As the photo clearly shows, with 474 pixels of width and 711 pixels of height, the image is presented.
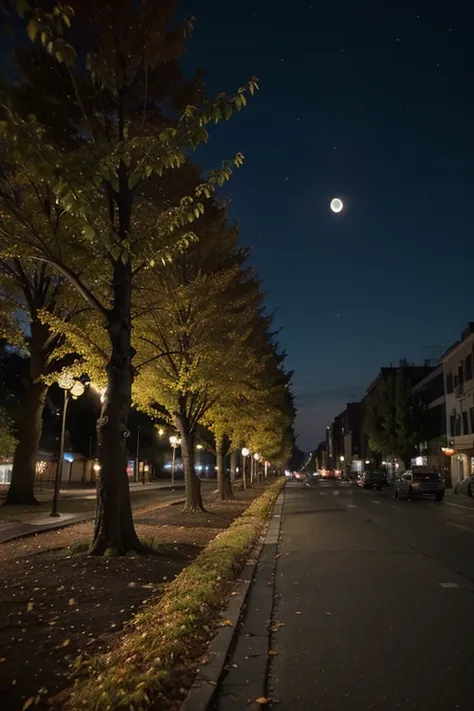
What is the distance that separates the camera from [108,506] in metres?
10.3

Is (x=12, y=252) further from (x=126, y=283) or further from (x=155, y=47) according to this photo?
(x=155, y=47)

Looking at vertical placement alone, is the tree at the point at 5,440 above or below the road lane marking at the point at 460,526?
above

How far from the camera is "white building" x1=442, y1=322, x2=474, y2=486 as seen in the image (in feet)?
153

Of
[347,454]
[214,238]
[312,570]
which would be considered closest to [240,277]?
[214,238]

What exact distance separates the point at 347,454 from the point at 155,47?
142 metres

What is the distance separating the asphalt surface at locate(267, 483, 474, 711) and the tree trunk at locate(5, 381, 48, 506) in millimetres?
14371

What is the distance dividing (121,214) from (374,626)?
24.4 ft

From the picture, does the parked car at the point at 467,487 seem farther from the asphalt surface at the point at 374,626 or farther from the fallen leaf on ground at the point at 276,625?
the fallen leaf on ground at the point at 276,625

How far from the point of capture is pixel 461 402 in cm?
4925

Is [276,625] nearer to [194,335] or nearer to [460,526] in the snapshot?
[460,526]

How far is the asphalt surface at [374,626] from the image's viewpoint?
4.82 metres

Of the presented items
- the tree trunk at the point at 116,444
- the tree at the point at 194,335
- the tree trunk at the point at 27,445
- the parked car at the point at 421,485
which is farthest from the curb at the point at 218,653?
the parked car at the point at 421,485

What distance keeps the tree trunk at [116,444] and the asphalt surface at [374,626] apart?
280 cm

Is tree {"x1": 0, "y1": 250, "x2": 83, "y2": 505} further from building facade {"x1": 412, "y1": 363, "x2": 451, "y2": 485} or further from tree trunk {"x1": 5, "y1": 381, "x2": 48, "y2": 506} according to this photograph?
building facade {"x1": 412, "y1": 363, "x2": 451, "y2": 485}
